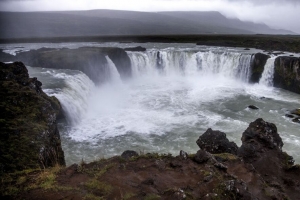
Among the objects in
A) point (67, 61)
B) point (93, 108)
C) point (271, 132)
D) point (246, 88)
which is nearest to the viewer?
point (271, 132)

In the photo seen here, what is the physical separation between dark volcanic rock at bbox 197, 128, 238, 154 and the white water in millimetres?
3936

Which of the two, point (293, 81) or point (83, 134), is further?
point (293, 81)

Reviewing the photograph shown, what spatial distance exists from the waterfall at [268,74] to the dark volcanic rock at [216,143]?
83.2 ft

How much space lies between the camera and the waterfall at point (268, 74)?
110 feet

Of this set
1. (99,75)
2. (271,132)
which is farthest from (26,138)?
(99,75)

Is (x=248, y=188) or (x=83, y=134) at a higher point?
(x=248, y=188)

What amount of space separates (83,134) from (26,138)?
8.77 m

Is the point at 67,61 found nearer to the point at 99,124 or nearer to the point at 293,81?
the point at 99,124

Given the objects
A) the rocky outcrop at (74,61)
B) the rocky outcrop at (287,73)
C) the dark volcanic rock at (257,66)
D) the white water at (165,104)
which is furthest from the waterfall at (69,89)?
the rocky outcrop at (287,73)

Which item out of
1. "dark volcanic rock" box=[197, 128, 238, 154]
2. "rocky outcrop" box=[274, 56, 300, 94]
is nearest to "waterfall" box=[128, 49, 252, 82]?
"rocky outcrop" box=[274, 56, 300, 94]

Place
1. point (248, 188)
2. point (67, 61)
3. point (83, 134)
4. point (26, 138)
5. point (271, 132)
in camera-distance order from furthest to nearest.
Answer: point (67, 61), point (83, 134), point (271, 132), point (26, 138), point (248, 188)

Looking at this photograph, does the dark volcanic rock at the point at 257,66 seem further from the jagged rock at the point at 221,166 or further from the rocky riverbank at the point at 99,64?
the jagged rock at the point at 221,166

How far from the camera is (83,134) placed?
59.3 feet

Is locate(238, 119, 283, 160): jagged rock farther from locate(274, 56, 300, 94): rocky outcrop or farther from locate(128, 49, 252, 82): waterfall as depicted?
locate(128, 49, 252, 82): waterfall
